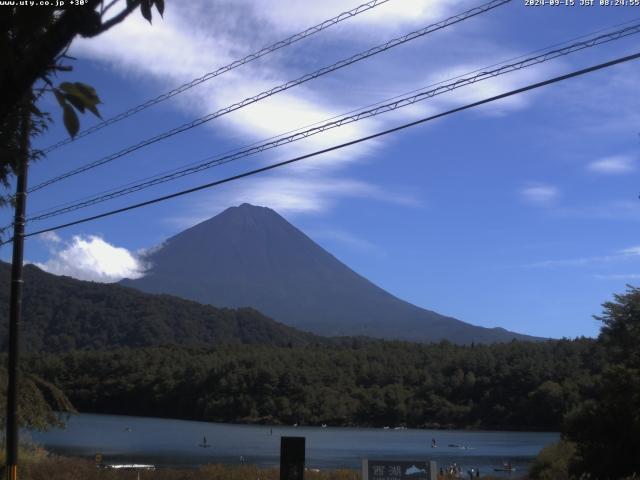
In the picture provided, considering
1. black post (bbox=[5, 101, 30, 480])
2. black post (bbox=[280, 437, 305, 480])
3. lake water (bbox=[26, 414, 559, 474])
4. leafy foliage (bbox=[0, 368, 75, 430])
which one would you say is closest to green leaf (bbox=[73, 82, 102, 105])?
black post (bbox=[280, 437, 305, 480])

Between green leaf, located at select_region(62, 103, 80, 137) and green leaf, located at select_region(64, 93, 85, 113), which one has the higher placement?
green leaf, located at select_region(64, 93, 85, 113)

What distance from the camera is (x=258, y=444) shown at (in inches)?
2923

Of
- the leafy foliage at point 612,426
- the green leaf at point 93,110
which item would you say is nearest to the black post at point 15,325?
the green leaf at point 93,110

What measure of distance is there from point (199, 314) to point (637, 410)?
174270 millimetres

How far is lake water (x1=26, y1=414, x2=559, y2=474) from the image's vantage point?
58.8m

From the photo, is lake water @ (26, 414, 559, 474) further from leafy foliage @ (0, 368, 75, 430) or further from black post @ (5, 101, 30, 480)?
black post @ (5, 101, 30, 480)

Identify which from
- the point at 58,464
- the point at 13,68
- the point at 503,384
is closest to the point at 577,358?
the point at 503,384

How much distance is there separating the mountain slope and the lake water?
214ft

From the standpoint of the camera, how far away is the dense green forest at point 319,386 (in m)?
102

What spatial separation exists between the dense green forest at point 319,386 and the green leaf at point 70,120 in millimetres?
99151

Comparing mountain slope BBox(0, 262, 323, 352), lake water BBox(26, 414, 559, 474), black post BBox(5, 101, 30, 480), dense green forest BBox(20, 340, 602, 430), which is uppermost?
mountain slope BBox(0, 262, 323, 352)

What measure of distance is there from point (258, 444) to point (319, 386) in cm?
4247

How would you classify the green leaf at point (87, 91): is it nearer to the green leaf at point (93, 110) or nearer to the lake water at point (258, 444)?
the green leaf at point (93, 110)

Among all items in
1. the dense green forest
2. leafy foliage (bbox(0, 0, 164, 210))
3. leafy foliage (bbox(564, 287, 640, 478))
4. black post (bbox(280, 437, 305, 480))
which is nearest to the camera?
leafy foliage (bbox(0, 0, 164, 210))
